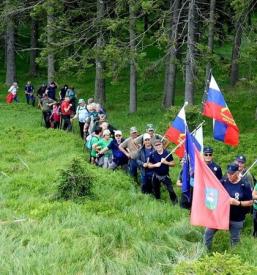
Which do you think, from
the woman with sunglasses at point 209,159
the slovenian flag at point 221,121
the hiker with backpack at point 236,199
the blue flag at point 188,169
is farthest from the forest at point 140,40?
the hiker with backpack at point 236,199

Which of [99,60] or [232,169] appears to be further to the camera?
[99,60]

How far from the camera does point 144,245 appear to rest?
8.62 metres

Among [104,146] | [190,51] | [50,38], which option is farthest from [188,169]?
[50,38]

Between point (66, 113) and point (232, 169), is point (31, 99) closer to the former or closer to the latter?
point (66, 113)

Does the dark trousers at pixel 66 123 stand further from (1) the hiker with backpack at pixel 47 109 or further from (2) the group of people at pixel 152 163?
(2) the group of people at pixel 152 163

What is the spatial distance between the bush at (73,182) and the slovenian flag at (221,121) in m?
3.39

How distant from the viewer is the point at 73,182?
464 inches

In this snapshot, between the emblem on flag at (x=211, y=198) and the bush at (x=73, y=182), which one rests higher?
the emblem on flag at (x=211, y=198)

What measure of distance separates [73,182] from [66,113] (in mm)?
10394

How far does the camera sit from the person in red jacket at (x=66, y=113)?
2170 cm

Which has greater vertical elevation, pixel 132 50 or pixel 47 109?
pixel 132 50

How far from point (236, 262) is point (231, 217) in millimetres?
3483

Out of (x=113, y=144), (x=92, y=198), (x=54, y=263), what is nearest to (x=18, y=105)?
(x=113, y=144)

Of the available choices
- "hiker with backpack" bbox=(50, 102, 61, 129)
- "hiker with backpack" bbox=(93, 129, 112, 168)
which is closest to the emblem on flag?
"hiker with backpack" bbox=(93, 129, 112, 168)
